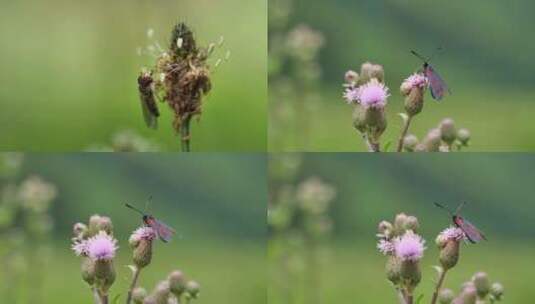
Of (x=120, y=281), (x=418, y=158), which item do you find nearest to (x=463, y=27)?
(x=418, y=158)

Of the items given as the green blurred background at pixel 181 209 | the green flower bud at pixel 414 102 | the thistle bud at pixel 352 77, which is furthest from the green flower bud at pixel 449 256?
the green blurred background at pixel 181 209

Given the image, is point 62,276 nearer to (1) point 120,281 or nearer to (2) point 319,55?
(1) point 120,281

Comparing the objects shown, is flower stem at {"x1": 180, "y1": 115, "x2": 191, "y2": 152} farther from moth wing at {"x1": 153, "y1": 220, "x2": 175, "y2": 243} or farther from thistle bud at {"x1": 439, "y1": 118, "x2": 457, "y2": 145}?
thistle bud at {"x1": 439, "y1": 118, "x2": 457, "y2": 145}

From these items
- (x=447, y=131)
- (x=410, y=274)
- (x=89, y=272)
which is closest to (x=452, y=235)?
(x=410, y=274)

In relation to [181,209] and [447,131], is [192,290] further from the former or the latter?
[447,131]

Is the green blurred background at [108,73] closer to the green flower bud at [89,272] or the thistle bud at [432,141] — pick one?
the green flower bud at [89,272]

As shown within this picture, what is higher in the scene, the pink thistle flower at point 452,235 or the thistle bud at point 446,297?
the pink thistle flower at point 452,235

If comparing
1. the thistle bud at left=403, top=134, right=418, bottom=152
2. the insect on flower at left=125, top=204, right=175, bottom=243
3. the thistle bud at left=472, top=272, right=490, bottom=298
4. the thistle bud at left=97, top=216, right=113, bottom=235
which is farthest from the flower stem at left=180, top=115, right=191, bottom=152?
the thistle bud at left=472, top=272, right=490, bottom=298
